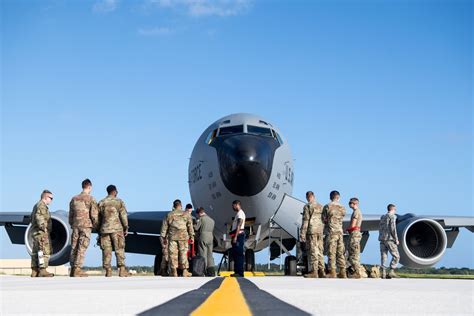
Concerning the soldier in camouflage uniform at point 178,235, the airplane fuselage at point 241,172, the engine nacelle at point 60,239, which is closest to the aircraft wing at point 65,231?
the engine nacelle at point 60,239

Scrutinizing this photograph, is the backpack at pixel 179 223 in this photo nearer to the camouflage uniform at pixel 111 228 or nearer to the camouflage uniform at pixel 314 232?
the camouflage uniform at pixel 111 228

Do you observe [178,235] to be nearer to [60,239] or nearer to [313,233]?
[313,233]

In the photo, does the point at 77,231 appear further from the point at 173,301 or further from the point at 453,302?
the point at 453,302

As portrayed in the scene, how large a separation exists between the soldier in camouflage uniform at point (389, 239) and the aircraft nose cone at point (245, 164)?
332cm

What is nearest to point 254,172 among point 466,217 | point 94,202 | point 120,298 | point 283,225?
point 283,225

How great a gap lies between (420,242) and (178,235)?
7.20m

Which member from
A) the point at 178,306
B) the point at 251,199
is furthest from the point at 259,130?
the point at 178,306

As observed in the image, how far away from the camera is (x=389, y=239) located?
1237 cm

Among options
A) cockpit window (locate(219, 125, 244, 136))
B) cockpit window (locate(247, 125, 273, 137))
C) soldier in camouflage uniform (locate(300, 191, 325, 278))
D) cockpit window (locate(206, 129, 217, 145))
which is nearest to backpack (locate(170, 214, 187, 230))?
soldier in camouflage uniform (locate(300, 191, 325, 278))

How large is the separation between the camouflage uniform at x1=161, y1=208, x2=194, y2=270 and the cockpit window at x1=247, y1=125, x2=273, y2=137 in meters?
4.60

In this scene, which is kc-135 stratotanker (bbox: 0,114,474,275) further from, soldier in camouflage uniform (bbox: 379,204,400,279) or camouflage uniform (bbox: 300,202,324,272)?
camouflage uniform (bbox: 300,202,324,272)

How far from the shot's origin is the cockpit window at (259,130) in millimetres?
16500

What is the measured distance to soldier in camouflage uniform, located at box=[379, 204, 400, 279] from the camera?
12141 mm

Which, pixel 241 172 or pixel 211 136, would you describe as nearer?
pixel 241 172
